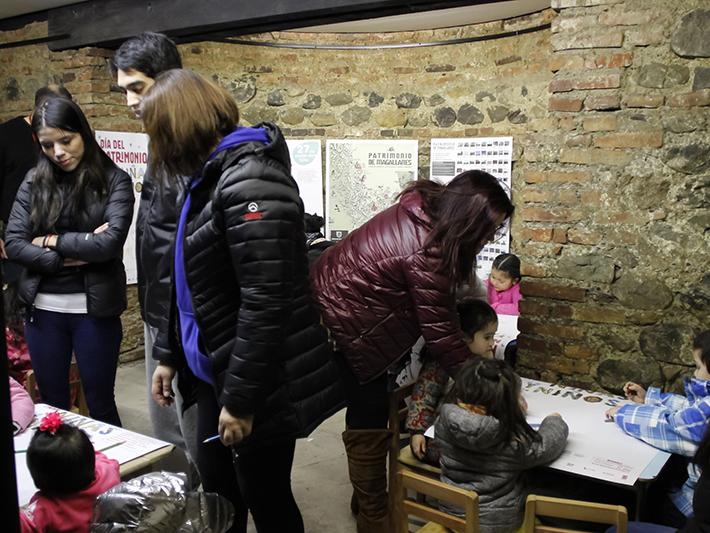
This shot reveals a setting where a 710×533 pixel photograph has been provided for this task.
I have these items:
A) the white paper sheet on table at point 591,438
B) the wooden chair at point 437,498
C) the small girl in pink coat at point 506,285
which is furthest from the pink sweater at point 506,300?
the wooden chair at point 437,498

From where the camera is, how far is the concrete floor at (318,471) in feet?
8.80

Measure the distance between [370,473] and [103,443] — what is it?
990 millimetres

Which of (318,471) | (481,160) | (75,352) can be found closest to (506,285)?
(481,160)

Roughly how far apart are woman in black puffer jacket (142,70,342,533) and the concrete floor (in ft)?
1.82

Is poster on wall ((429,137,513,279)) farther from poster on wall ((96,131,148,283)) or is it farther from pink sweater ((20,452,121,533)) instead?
pink sweater ((20,452,121,533))

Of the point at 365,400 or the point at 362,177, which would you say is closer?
the point at 365,400

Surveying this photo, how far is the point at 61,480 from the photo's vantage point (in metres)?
1.62

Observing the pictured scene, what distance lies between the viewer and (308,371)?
1585 mm

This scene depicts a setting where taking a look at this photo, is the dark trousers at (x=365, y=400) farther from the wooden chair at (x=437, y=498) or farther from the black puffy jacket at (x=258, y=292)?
the black puffy jacket at (x=258, y=292)

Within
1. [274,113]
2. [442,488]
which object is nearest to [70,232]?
[442,488]

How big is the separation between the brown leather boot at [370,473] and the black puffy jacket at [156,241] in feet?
2.90

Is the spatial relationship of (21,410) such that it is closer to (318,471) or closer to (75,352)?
(75,352)

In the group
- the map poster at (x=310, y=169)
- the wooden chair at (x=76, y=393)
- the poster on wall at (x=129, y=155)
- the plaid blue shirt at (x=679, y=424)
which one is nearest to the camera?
the plaid blue shirt at (x=679, y=424)

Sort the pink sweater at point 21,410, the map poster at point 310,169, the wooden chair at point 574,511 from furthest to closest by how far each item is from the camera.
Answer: the map poster at point 310,169 < the pink sweater at point 21,410 < the wooden chair at point 574,511
